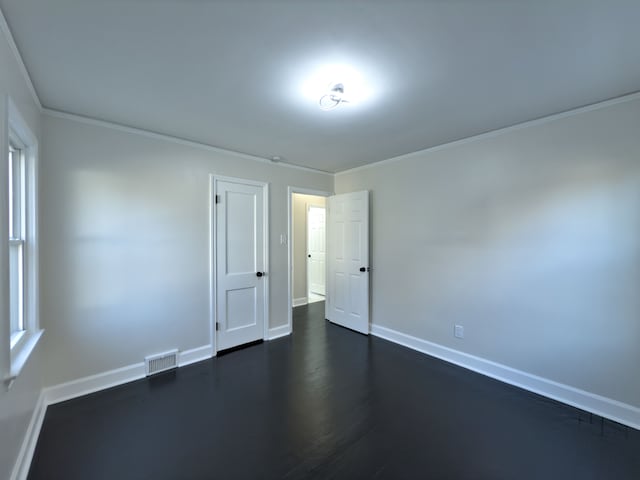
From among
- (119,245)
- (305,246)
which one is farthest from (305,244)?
(119,245)

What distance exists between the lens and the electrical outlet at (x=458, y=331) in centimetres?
302

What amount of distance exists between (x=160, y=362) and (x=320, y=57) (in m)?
3.09

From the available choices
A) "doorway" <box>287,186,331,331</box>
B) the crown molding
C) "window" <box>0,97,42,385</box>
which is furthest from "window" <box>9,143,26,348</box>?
"doorway" <box>287,186,331,331</box>

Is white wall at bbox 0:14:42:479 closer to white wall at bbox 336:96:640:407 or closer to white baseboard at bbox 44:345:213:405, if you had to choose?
white baseboard at bbox 44:345:213:405

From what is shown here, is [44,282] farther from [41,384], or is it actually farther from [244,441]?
[244,441]

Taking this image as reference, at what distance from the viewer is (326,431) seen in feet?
6.56

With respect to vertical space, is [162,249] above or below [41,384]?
above

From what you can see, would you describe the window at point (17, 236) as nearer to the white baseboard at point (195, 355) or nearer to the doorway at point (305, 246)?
the white baseboard at point (195, 355)

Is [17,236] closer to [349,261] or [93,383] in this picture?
[93,383]

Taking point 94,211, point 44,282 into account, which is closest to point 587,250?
point 94,211

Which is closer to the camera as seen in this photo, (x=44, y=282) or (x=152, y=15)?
(x=152, y=15)

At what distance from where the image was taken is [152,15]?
1.31 meters

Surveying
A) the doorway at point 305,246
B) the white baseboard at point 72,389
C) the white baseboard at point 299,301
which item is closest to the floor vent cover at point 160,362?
the white baseboard at point 72,389

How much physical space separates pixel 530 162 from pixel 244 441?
3301mm
